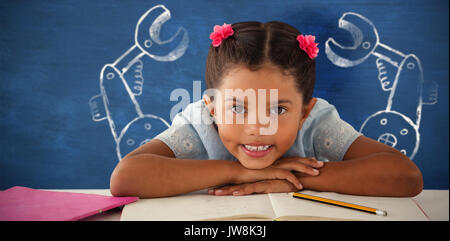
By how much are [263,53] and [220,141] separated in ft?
1.00

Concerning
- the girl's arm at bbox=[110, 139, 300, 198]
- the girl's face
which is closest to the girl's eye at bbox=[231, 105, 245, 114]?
the girl's face

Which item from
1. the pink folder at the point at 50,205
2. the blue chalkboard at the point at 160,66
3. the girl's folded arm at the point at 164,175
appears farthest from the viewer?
the blue chalkboard at the point at 160,66

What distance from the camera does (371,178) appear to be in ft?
2.73

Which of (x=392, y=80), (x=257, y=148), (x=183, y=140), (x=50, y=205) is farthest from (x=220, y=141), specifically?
(x=392, y=80)

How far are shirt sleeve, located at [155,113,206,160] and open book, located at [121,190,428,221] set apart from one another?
0.24 metres

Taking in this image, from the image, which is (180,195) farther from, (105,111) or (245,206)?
(105,111)

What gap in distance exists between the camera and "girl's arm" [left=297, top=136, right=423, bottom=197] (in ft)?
2.70

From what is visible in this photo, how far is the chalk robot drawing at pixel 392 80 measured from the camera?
4.42ft

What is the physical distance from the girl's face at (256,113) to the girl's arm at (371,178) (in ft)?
0.31

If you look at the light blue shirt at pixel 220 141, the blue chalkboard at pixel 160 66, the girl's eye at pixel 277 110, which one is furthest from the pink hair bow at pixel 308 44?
the blue chalkboard at pixel 160 66

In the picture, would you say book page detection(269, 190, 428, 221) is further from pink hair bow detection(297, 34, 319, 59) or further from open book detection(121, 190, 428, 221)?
pink hair bow detection(297, 34, 319, 59)

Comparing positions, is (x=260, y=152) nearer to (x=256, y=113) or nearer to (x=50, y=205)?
(x=256, y=113)

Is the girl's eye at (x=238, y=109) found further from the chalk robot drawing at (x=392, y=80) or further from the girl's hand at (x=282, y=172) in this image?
the chalk robot drawing at (x=392, y=80)
